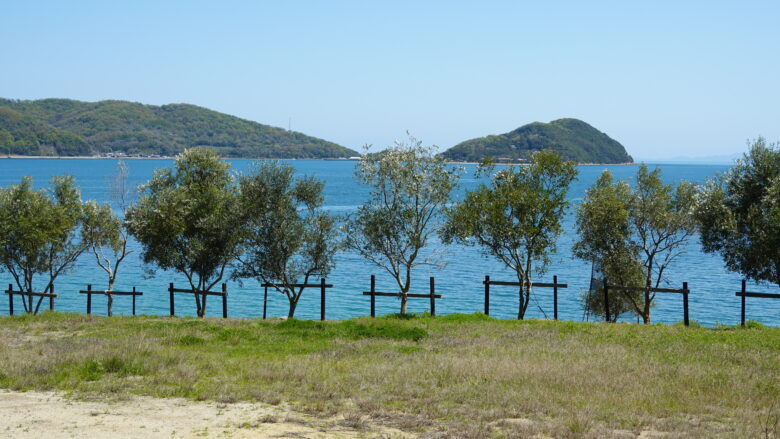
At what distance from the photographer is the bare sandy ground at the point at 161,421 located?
13805mm

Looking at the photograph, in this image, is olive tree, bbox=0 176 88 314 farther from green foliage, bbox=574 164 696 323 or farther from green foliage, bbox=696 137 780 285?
green foliage, bbox=696 137 780 285

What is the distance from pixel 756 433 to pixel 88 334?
2503 centimetres

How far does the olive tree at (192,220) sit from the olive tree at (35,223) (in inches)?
204

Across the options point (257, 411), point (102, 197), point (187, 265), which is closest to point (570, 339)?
point (257, 411)

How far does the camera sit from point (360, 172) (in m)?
37.7

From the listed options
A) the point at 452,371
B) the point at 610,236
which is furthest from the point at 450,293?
the point at 452,371

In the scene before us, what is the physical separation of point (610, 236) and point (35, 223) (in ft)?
114

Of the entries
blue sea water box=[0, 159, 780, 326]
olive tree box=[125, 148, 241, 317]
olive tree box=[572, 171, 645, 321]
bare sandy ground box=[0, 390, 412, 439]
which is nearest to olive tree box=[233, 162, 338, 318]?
olive tree box=[125, 148, 241, 317]

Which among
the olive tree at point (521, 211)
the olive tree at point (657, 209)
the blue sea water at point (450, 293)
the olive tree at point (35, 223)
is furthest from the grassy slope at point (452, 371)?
the blue sea water at point (450, 293)

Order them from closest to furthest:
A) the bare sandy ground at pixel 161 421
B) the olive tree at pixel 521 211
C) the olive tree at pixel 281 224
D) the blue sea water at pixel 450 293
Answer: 1. the bare sandy ground at pixel 161 421
2. the olive tree at pixel 521 211
3. the olive tree at pixel 281 224
4. the blue sea water at pixel 450 293

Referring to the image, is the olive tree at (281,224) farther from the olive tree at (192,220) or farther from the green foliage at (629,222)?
the green foliage at (629,222)

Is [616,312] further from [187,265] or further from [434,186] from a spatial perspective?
[187,265]

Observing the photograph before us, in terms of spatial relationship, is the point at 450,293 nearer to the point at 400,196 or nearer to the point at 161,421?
the point at 400,196

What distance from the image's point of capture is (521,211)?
36.5 meters
